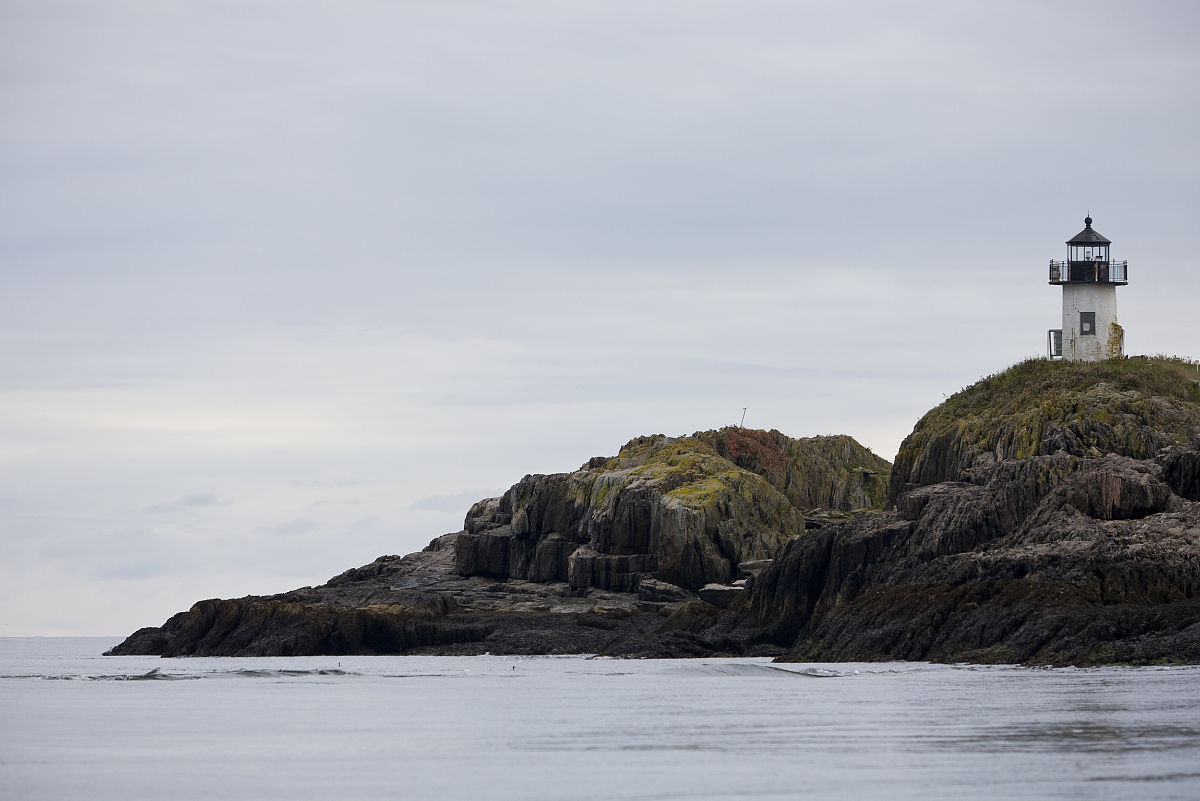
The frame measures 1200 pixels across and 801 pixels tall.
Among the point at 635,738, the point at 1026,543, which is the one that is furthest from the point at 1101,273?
the point at 635,738

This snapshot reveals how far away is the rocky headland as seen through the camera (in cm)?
4547

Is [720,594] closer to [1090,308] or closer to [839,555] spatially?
[839,555]

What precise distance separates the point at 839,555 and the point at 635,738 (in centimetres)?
3393

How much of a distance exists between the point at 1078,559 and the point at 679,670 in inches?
569

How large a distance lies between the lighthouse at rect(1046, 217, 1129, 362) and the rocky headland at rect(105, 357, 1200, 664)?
152 inches

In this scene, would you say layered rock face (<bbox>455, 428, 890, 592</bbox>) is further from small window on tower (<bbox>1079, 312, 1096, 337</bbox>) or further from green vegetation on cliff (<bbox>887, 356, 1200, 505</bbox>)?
small window on tower (<bbox>1079, 312, 1096, 337</bbox>)

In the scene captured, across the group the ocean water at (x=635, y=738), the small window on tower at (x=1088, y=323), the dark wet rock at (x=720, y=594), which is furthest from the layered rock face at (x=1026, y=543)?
the dark wet rock at (x=720, y=594)

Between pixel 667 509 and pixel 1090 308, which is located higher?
pixel 1090 308

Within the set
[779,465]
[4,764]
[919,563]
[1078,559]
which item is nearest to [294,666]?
[919,563]

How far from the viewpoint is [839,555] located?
5934 centimetres

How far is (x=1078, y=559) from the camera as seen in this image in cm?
4609

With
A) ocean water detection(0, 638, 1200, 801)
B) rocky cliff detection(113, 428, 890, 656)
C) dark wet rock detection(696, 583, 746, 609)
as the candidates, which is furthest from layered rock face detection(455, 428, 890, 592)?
ocean water detection(0, 638, 1200, 801)

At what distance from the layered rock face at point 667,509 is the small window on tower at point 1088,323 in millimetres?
19337

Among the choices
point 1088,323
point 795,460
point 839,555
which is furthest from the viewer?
point 795,460
